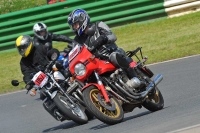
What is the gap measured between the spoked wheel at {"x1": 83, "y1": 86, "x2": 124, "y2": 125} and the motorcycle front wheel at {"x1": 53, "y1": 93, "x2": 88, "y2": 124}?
2.87 feet

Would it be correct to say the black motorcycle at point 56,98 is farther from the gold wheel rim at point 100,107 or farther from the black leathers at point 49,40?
the black leathers at point 49,40

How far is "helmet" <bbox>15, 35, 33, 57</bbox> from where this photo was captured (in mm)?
9508

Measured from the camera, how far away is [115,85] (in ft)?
26.8

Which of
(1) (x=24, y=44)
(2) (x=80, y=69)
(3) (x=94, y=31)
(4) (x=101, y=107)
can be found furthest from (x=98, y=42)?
(1) (x=24, y=44)

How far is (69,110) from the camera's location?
8633mm

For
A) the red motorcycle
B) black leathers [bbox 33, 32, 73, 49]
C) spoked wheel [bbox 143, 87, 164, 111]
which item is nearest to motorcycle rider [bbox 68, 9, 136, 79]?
the red motorcycle

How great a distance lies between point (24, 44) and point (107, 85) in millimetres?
1970

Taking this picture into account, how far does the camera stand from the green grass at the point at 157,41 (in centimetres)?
1489

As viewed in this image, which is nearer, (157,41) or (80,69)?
(80,69)

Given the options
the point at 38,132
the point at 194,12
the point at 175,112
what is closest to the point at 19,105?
the point at 38,132

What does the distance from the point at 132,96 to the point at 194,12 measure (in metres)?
10.5

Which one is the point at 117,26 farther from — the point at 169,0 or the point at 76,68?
the point at 76,68

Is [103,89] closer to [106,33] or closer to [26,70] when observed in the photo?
[106,33]

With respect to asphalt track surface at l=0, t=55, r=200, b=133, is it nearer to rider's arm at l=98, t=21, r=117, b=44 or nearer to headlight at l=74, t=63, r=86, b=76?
headlight at l=74, t=63, r=86, b=76
